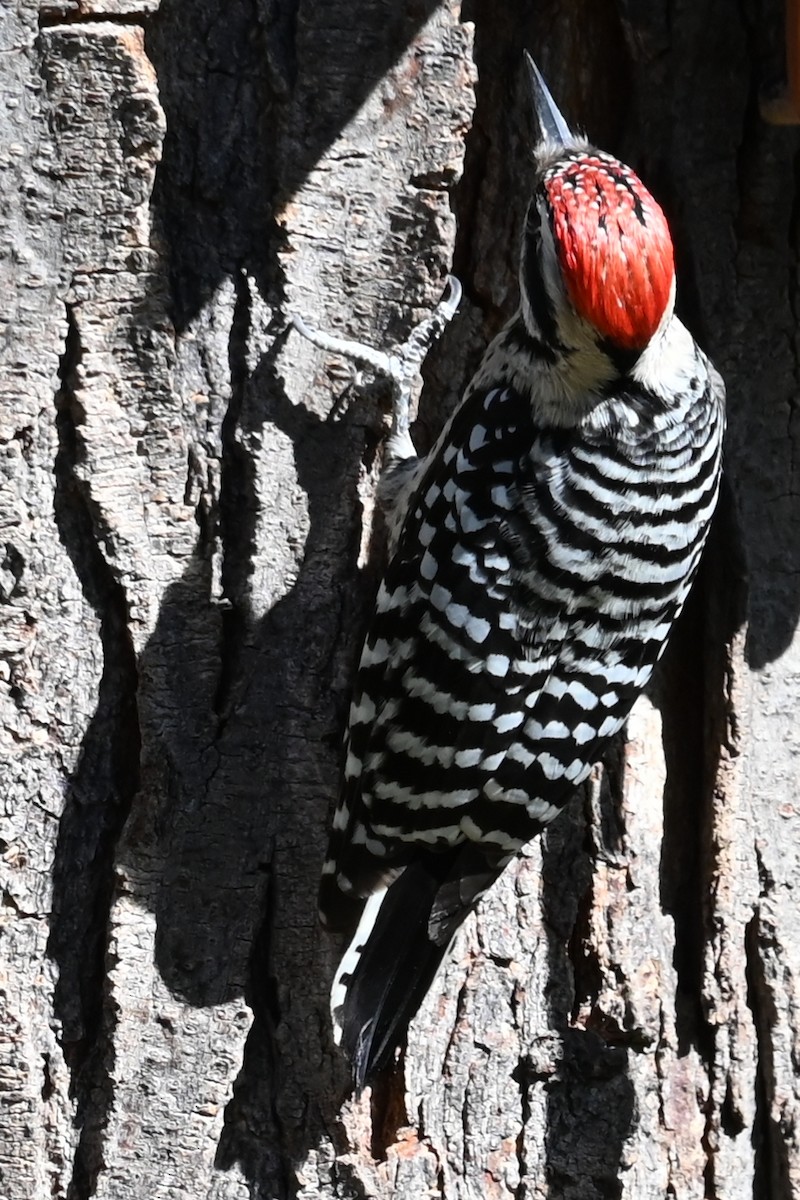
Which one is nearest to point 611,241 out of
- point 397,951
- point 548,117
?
point 548,117

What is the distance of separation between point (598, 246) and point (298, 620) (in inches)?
32.8

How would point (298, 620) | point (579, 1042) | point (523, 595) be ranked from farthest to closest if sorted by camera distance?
point (579, 1042) < point (298, 620) < point (523, 595)

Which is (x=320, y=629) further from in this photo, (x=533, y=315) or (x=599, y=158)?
(x=599, y=158)

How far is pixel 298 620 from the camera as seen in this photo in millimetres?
2316

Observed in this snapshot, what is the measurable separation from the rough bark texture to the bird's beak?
0.11 metres

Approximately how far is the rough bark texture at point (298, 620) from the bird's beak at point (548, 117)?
11 cm

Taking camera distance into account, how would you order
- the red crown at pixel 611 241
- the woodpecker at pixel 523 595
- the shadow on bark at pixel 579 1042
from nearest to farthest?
the red crown at pixel 611 241 < the woodpecker at pixel 523 595 < the shadow on bark at pixel 579 1042

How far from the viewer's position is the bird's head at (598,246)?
80.6 inches

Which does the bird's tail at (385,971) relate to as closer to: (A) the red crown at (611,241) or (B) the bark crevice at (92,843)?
(B) the bark crevice at (92,843)

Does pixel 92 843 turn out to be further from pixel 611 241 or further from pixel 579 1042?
pixel 611 241

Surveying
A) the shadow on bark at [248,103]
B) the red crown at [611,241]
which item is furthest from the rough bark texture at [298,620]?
the red crown at [611,241]

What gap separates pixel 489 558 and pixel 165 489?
585 mm

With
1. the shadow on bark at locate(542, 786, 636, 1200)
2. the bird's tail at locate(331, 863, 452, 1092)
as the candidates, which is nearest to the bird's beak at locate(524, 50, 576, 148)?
the shadow on bark at locate(542, 786, 636, 1200)

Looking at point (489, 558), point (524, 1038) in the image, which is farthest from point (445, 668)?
point (524, 1038)
